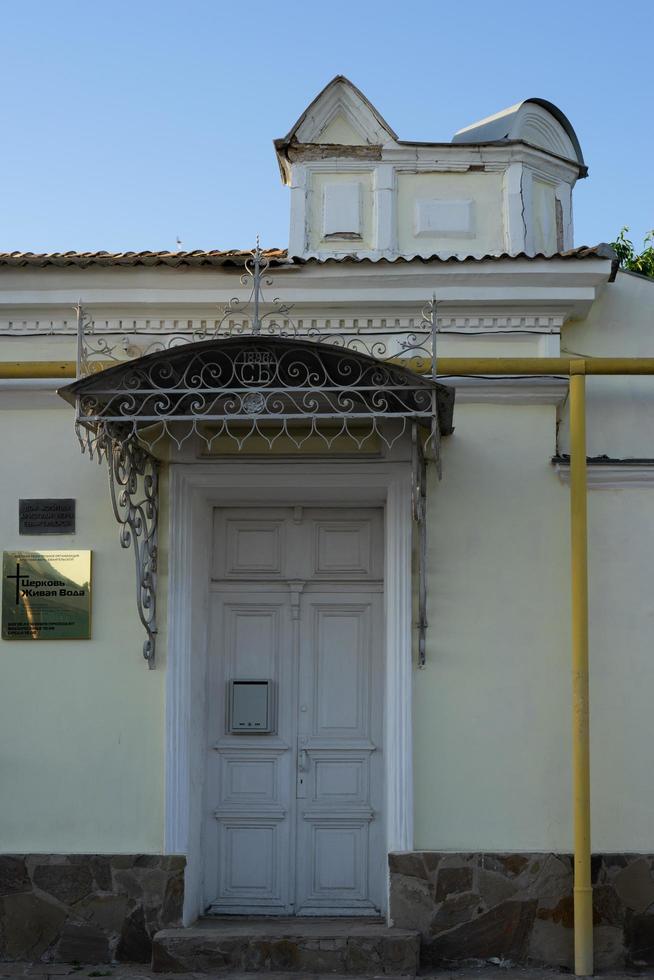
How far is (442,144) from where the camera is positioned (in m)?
8.01

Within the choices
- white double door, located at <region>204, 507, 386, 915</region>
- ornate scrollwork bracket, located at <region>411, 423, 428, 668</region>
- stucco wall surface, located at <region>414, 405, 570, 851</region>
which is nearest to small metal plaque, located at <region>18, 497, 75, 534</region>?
white double door, located at <region>204, 507, 386, 915</region>

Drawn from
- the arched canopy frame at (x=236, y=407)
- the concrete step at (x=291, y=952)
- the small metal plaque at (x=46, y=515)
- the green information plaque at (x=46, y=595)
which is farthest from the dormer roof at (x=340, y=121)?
the concrete step at (x=291, y=952)

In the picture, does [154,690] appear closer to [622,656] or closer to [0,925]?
[0,925]

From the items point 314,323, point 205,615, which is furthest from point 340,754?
point 314,323

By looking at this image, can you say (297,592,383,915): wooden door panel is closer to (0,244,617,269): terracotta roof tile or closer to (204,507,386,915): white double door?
(204,507,386,915): white double door

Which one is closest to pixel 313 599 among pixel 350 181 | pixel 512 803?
pixel 512 803

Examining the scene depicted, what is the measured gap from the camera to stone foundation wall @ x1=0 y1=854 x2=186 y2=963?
6945mm

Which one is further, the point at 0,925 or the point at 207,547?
the point at 207,547

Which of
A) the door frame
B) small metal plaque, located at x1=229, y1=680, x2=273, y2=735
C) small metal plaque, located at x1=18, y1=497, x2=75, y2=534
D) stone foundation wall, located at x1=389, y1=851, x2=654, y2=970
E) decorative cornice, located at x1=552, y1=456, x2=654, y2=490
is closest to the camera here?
stone foundation wall, located at x1=389, y1=851, x2=654, y2=970

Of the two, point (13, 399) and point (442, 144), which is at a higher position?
point (442, 144)

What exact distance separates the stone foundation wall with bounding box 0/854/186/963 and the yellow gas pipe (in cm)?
223

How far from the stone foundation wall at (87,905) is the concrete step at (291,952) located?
0.23 m

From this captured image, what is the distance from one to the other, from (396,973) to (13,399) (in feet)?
13.1

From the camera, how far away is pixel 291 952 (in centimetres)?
670
